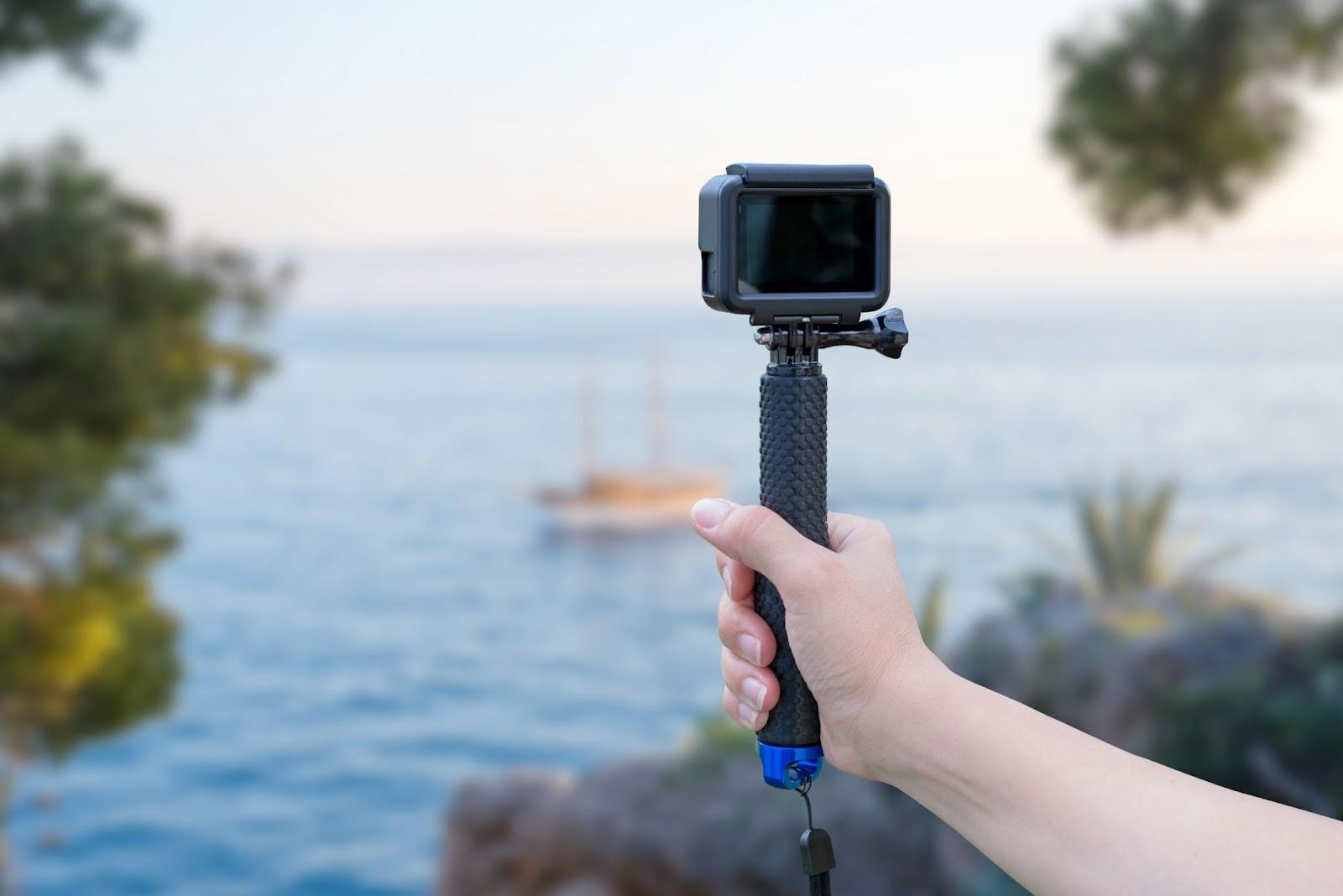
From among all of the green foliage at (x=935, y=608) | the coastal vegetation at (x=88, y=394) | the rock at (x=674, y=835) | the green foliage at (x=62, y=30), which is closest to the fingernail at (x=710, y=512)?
the coastal vegetation at (x=88, y=394)

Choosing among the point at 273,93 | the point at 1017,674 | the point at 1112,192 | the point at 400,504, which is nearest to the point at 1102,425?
the point at 400,504

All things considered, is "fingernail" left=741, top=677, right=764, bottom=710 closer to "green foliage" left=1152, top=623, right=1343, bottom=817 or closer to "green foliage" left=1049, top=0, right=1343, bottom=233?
"green foliage" left=1049, top=0, right=1343, bottom=233

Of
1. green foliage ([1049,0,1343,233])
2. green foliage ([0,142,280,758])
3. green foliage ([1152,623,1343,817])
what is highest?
green foliage ([1049,0,1343,233])

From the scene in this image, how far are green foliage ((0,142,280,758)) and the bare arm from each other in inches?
125

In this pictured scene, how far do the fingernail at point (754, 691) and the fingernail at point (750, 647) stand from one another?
13 mm

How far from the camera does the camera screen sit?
84 centimetres

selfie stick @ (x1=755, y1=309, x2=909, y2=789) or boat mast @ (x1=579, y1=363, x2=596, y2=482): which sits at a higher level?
selfie stick @ (x1=755, y1=309, x2=909, y2=789)

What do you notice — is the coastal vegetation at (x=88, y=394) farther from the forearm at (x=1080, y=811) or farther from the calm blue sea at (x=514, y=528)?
the forearm at (x=1080, y=811)

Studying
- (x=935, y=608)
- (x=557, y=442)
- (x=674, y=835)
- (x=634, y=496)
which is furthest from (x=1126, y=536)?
(x=557, y=442)

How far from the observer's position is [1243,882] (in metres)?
0.70

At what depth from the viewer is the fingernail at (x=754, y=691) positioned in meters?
0.87

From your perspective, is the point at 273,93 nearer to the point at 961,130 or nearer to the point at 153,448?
the point at 961,130

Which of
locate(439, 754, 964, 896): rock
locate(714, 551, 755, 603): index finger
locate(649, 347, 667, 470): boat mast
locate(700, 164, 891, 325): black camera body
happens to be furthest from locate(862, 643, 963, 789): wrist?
locate(649, 347, 667, 470): boat mast

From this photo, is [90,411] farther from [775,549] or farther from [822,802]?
[775,549]
